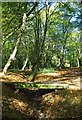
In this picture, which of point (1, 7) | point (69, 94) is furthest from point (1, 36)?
point (69, 94)

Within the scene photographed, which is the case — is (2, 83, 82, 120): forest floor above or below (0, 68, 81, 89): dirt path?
above

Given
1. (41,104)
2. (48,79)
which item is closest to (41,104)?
(41,104)

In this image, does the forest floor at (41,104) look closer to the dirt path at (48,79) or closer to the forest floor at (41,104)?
the forest floor at (41,104)

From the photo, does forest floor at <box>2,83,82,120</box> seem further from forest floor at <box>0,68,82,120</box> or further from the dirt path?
the dirt path

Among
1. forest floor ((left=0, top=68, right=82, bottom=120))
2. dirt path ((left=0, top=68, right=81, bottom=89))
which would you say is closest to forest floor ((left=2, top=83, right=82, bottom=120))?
forest floor ((left=0, top=68, right=82, bottom=120))

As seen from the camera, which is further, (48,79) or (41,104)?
(48,79)

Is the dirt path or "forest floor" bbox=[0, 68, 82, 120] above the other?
"forest floor" bbox=[0, 68, 82, 120]

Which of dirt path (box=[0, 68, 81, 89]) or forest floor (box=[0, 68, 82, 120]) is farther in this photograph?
dirt path (box=[0, 68, 81, 89])

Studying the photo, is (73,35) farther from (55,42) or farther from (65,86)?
(65,86)

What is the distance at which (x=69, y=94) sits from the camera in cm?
1274

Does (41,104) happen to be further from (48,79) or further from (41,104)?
(48,79)

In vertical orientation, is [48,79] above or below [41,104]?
below

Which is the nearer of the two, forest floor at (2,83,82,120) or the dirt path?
forest floor at (2,83,82,120)

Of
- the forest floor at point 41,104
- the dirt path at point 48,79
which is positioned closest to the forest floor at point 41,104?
the forest floor at point 41,104
